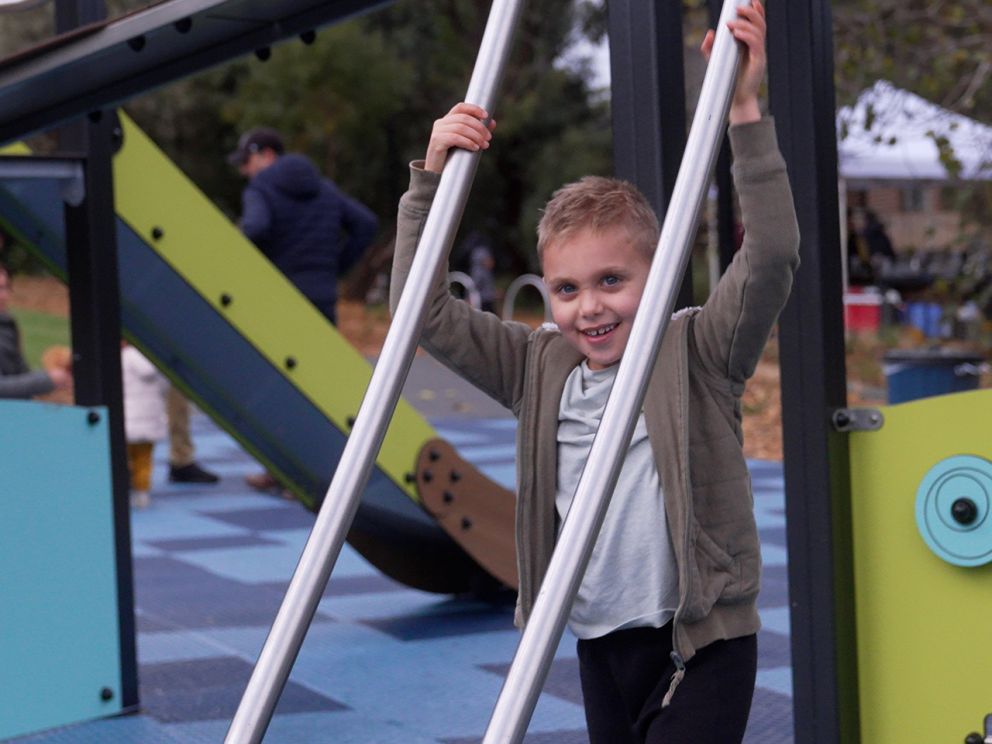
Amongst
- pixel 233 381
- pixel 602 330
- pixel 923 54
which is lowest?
pixel 233 381

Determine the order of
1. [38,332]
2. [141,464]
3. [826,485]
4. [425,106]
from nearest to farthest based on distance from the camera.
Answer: [826,485]
[141,464]
[38,332]
[425,106]

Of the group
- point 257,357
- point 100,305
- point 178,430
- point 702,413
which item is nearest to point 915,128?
point 178,430

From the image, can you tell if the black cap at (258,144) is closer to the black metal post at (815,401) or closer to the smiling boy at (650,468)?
the black metal post at (815,401)

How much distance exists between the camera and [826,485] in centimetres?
245

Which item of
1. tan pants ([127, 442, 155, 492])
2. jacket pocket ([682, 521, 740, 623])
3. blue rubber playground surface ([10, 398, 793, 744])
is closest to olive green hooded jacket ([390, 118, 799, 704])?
jacket pocket ([682, 521, 740, 623])

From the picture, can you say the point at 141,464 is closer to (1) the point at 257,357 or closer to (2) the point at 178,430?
(2) the point at 178,430

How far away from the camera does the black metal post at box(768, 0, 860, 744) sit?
246 centimetres

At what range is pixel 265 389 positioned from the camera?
4.88 m

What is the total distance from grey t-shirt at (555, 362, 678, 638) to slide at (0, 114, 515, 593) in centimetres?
243

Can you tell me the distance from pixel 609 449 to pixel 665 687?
0.69 m

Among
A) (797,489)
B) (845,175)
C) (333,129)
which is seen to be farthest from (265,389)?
(333,129)

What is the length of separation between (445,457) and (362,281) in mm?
21721

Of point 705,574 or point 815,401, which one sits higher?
point 815,401

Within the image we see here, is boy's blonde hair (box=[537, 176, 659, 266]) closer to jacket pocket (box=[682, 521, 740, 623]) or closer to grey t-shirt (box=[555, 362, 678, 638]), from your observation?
grey t-shirt (box=[555, 362, 678, 638])
